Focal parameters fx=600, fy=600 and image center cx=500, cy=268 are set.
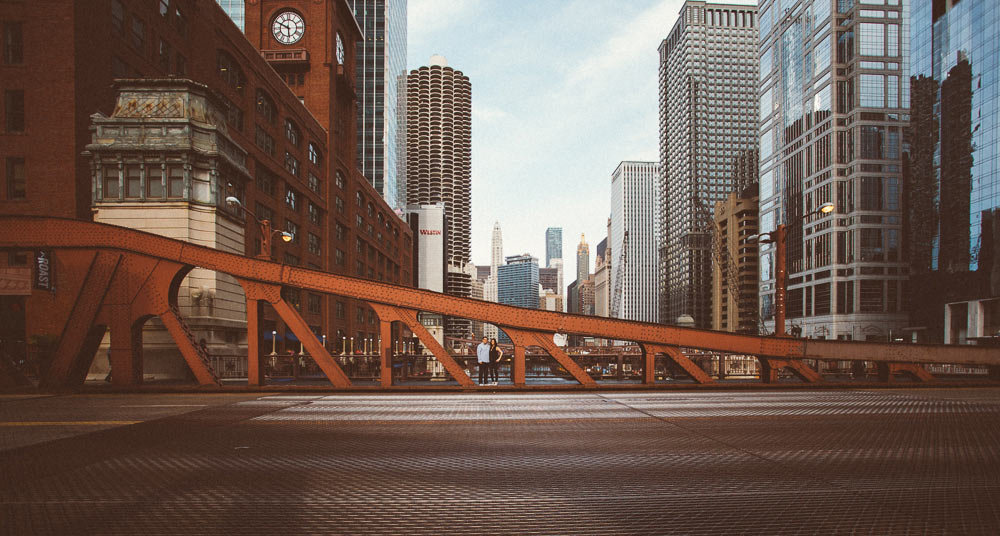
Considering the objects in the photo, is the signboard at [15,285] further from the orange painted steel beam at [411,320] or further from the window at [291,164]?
the window at [291,164]

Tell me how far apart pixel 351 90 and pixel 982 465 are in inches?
3069

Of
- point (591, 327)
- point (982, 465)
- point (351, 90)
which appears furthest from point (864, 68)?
point (982, 465)

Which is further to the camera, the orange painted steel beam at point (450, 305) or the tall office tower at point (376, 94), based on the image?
the tall office tower at point (376, 94)

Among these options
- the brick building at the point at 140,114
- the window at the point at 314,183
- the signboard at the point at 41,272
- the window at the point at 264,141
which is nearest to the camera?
the signboard at the point at 41,272

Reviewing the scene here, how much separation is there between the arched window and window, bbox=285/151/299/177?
9.78m

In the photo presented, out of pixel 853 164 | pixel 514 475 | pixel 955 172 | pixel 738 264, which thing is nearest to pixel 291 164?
pixel 514 475

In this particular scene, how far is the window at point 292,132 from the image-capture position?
5525cm

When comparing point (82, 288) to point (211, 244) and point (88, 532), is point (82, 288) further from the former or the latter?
point (211, 244)

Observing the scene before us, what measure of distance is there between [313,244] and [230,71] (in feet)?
73.8

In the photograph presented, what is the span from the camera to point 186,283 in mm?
29969

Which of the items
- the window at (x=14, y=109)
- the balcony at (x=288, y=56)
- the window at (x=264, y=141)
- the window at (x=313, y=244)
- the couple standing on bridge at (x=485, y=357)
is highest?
the balcony at (x=288, y=56)

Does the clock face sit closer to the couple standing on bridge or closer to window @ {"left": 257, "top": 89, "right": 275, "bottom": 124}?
window @ {"left": 257, "top": 89, "right": 275, "bottom": 124}

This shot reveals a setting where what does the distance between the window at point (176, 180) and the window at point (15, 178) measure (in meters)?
7.72

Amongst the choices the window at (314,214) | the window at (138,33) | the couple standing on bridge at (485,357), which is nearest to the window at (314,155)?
the window at (314,214)
